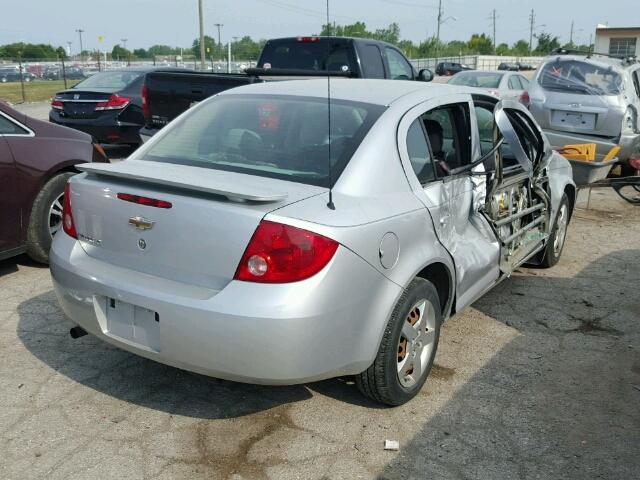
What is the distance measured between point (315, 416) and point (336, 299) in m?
0.84

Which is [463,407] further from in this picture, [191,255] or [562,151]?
[562,151]

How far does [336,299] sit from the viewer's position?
112 inches

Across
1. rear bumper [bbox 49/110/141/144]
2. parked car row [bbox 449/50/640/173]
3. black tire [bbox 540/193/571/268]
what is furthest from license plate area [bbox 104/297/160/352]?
rear bumper [bbox 49/110/141/144]

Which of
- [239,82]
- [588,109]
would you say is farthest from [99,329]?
[588,109]

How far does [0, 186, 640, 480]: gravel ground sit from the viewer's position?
9.75ft

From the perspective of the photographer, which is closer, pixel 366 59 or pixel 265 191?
pixel 265 191

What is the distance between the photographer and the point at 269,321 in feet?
8.96

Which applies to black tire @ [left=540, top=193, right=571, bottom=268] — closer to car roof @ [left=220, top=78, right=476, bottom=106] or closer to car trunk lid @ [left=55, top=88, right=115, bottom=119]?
car roof @ [left=220, top=78, right=476, bottom=106]

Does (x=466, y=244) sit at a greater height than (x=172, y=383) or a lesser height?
greater

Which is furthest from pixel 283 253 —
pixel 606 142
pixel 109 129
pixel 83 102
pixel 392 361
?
pixel 83 102

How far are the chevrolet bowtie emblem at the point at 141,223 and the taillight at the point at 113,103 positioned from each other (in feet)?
28.1

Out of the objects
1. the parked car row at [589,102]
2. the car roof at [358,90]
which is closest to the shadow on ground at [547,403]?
the car roof at [358,90]

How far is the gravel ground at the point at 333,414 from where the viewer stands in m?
2.97

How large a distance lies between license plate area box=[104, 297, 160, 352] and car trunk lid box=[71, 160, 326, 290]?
0.18 metres
